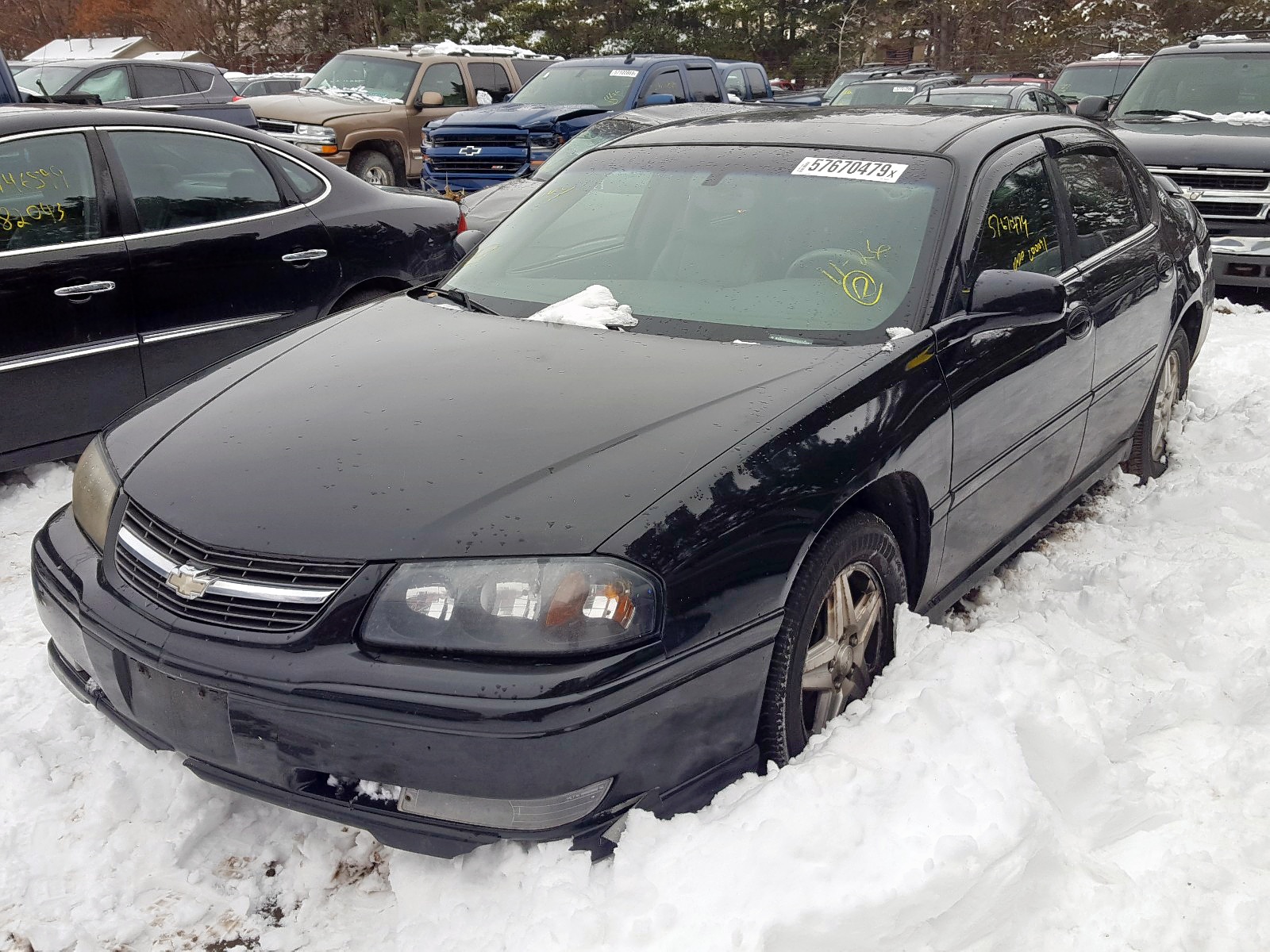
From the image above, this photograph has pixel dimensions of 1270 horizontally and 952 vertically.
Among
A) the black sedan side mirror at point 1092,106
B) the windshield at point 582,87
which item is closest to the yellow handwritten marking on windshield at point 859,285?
the black sedan side mirror at point 1092,106

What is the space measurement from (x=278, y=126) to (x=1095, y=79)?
1282 cm

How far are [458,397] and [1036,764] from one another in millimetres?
1602

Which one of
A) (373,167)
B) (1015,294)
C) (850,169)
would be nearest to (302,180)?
(850,169)

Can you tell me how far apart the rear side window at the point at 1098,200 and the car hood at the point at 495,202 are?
4.78 meters

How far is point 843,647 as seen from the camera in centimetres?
285

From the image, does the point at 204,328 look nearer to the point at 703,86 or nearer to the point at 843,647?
the point at 843,647

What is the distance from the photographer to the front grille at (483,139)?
12.6 m

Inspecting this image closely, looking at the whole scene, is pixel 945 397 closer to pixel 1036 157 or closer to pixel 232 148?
pixel 1036 157

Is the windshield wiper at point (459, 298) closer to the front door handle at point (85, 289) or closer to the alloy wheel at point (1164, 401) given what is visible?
the front door handle at point (85, 289)

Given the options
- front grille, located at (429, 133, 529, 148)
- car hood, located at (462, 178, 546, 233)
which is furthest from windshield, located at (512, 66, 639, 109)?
car hood, located at (462, 178, 546, 233)

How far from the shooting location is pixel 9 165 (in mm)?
4734

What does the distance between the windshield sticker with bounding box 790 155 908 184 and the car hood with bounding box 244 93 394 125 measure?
1108 cm

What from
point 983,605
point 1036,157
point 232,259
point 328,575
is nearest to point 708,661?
point 328,575

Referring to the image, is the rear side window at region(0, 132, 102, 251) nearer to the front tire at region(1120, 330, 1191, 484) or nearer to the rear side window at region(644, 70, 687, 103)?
the front tire at region(1120, 330, 1191, 484)
